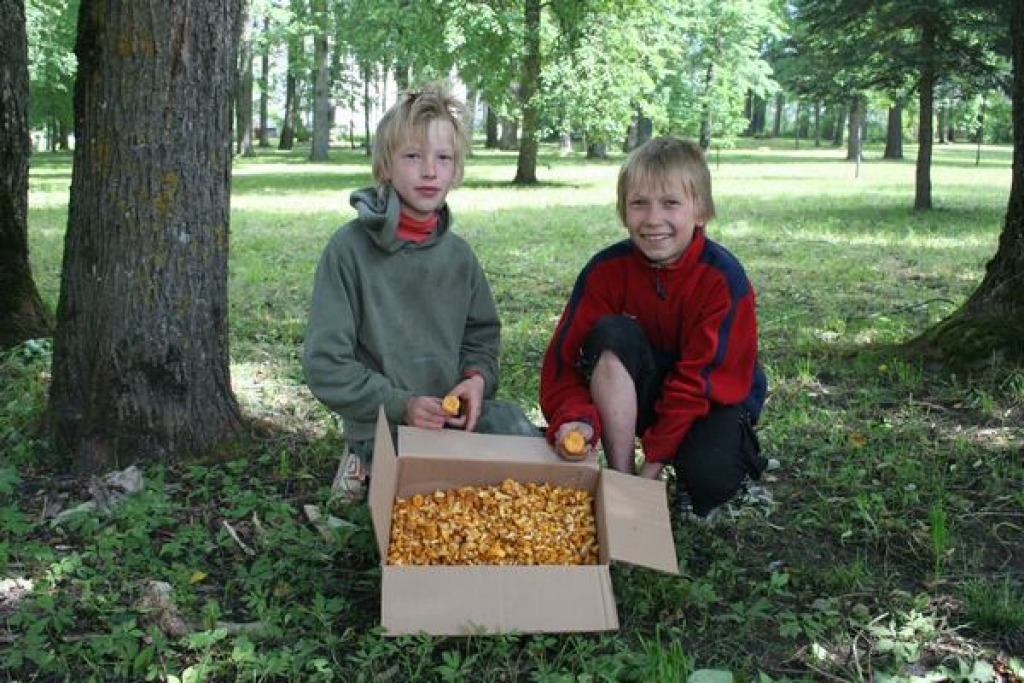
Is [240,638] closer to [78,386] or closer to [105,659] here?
[105,659]

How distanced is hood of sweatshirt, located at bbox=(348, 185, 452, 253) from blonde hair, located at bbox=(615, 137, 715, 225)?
70 cm

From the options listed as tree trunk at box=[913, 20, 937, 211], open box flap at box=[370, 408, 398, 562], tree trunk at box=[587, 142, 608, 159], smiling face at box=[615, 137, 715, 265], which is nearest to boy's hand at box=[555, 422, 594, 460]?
open box flap at box=[370, 408, 398, 562]

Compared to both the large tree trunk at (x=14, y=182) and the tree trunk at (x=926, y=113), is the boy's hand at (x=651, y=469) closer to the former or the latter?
the large tree trunk at (x=14, y=182)

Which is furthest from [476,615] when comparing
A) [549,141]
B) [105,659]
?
[549,141]

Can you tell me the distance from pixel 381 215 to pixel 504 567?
1.21 meters

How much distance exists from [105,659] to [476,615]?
0.84m

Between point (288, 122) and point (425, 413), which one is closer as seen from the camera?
point (425, 413)

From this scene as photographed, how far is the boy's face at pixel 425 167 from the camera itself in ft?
9.71

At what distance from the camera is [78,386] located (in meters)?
3.27

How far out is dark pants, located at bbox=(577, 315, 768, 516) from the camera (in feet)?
9.41

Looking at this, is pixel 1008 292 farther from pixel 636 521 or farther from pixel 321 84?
pixel 321 84

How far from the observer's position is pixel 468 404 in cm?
303

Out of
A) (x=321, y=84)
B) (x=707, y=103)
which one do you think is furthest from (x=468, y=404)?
(x=707, y=103)

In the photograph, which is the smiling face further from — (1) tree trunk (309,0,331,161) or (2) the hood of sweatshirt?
(1) tree trunk (309,0,331,161)
